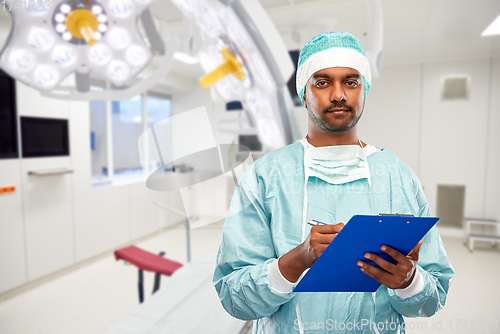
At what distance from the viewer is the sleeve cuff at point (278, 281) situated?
60cm

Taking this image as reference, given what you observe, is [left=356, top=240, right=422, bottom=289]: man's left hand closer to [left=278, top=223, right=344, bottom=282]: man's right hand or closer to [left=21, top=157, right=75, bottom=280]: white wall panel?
[left=278, top=223, right=344, bottom=282]: man's right hand

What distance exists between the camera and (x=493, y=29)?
5.32 ft

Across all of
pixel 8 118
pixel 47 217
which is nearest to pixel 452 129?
pixel 8 118

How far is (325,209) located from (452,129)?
94cm

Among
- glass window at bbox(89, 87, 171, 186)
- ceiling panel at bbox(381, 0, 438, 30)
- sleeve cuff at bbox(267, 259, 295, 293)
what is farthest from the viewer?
glass window at bbox(89, 87, 171, 186)

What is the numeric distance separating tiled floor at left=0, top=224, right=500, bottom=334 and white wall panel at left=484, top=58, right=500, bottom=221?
46cm

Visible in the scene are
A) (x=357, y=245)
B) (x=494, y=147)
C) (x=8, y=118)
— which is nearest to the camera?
(x=357, y=245)

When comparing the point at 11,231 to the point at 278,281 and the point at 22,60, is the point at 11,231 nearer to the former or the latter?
the point at 22,60

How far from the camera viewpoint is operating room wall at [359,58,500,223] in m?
A: 1.09

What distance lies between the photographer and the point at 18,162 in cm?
255

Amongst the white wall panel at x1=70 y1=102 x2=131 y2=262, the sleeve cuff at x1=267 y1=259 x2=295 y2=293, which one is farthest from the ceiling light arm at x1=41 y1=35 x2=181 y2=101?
the white wall panel at x1=70 y1=102 x2=131 y2=262

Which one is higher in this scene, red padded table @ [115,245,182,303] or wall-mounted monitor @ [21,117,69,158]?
wall-mounted monitor @ [21,117,69,158]

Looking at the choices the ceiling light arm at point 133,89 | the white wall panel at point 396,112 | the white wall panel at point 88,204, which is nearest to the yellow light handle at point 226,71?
the ceiling light arm at point 133,89

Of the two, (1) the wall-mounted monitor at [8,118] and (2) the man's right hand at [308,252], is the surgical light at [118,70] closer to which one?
(2) the man's right hand at [308,252]
